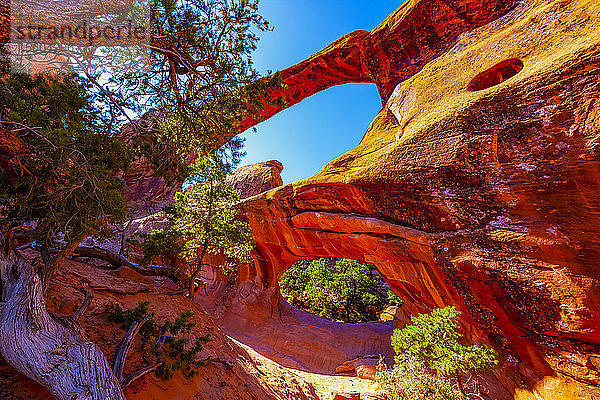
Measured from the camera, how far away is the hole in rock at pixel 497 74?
23.2 feet

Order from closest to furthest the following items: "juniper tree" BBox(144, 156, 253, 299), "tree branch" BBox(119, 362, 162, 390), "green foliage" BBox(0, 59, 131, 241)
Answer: "tree branch" BBox(119, 362, 162, 390) → "green foliage" BBox(0, 59, 131, 241) → "juniper tree" BBox(144, 156, 253, 299)

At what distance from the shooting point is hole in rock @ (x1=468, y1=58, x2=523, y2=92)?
7.07 m

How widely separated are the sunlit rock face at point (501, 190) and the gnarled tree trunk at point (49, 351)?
759 centimetres

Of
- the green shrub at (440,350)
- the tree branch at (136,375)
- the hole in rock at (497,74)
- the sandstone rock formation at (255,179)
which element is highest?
the sandstone rock formation at (255,179)

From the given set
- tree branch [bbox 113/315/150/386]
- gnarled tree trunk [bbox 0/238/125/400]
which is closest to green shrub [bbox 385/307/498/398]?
tree branch [bbox 113/315/150/386]

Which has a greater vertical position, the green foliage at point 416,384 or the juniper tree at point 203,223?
the juniper tree at point 203,223

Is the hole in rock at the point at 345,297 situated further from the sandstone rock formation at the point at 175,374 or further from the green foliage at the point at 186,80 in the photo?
the green foliage at the point at 186,80

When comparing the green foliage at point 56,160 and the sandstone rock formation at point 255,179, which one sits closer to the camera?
the green foliage at point 56,160

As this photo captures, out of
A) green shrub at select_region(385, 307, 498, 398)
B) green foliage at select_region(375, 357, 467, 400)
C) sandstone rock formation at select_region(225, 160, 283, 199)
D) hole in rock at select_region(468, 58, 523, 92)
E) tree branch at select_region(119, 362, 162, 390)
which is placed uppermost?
sandstone rock formation at select_region(225, 160, 283, 199)

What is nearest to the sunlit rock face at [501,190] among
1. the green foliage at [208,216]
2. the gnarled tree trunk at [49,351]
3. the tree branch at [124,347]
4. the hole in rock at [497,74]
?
the hole in rock at [497,74]

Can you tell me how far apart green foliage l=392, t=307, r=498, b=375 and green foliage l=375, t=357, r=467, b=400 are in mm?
216

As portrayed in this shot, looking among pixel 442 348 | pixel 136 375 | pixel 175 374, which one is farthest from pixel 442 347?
pixel 136 375

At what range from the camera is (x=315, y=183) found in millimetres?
9406

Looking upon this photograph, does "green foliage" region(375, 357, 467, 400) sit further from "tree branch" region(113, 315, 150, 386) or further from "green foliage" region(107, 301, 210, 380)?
"tree branch" region(113, 315, 150, 386)
